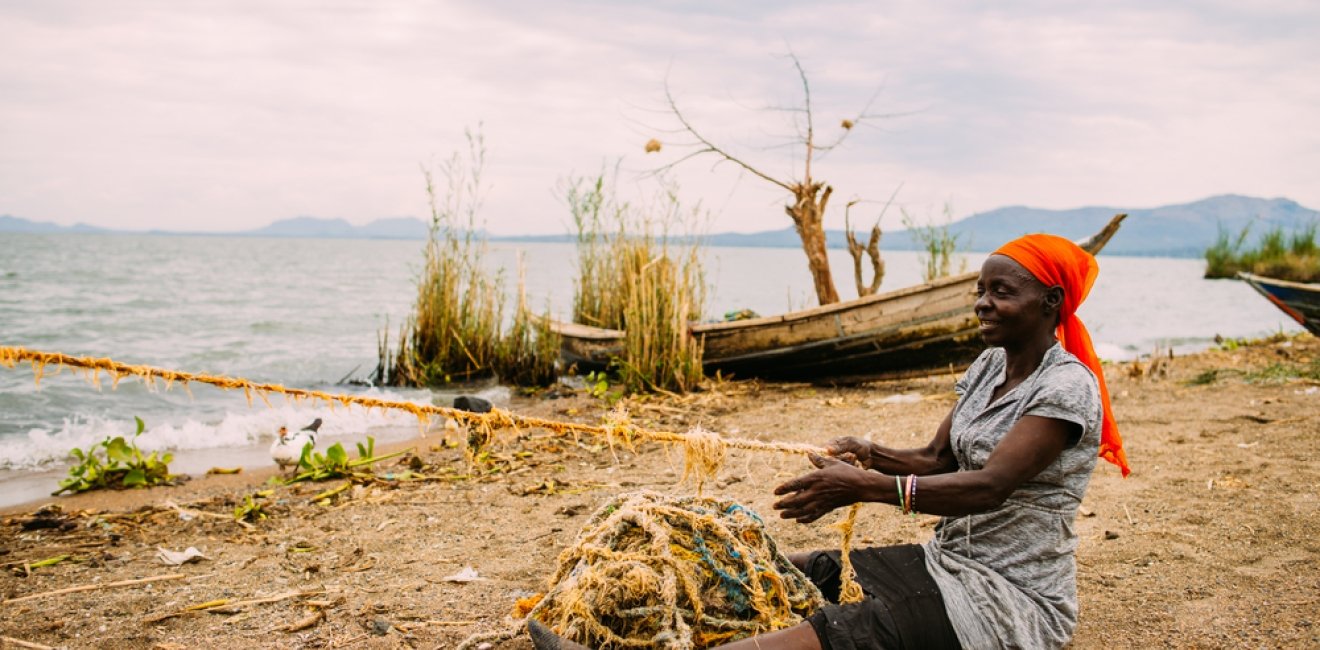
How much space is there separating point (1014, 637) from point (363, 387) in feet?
29.6

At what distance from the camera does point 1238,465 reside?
14.7 feet

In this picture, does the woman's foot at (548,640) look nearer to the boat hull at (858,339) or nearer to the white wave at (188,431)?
the white wave at (188,431)

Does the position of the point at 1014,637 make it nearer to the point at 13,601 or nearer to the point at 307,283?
the point at 13,601

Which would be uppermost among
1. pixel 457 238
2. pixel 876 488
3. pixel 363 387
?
pixel 457 238

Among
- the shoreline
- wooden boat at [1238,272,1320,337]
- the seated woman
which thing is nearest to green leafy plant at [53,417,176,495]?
the shoreline

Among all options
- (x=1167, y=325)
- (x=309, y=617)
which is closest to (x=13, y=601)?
(x=309, y=617)

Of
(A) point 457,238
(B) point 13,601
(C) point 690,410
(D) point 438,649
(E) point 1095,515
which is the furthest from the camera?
(A) point 457,238

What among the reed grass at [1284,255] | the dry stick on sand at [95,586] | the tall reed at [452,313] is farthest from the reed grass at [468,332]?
the reed grass at [1284,255]

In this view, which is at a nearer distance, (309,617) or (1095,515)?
(309,617)

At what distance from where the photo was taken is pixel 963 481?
202 cm

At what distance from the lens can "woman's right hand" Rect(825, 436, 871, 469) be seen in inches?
99.9

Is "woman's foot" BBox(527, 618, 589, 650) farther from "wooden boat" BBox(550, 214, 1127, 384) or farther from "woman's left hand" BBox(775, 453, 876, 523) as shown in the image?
"wooden boat" BBox(550, 214, 1127, 384)

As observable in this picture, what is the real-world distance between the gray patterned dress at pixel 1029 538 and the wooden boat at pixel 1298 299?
934cm

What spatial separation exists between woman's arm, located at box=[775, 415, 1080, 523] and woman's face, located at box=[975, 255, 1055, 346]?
252 mm
